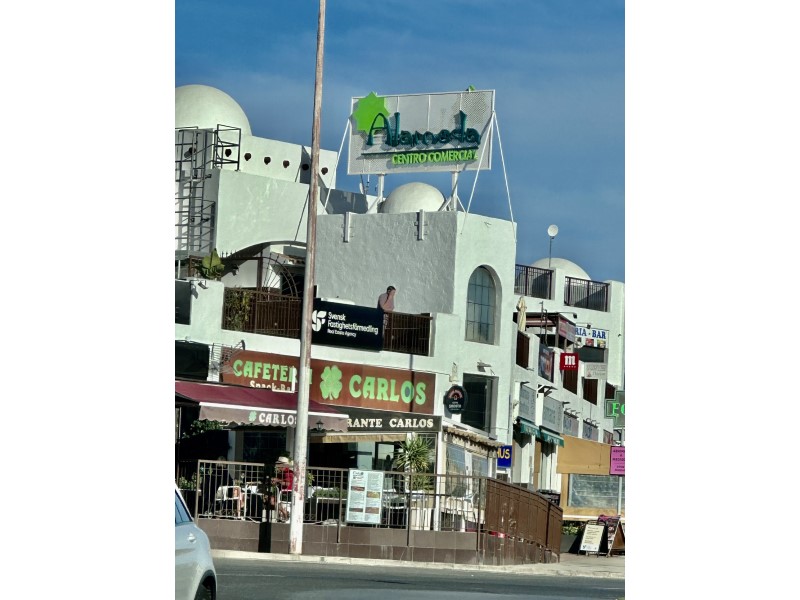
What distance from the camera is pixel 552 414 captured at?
4012 centimetres

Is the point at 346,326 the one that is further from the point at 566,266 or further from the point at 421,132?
the point at 566,266

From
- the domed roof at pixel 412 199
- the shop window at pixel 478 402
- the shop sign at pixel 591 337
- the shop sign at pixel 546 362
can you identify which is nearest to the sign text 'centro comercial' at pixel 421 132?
the domed roof at pixel 412 199

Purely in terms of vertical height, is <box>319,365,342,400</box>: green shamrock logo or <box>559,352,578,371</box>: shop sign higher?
<box>559,352,578,371</box>: shop sign

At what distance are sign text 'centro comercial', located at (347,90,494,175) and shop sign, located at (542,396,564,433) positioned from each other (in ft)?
26.2

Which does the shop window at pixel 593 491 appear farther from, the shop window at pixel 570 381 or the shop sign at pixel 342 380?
the shop sign at pixel 342 380

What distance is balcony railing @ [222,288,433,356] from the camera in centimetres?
2772

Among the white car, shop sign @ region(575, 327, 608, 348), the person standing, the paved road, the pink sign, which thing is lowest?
the paved road

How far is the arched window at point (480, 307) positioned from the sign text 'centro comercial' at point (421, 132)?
248 cm

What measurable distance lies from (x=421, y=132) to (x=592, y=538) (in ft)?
35.1

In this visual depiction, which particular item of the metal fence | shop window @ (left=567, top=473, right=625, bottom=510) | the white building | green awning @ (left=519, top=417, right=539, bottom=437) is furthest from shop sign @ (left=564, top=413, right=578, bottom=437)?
the metal fence

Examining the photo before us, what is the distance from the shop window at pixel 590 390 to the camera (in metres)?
46.6

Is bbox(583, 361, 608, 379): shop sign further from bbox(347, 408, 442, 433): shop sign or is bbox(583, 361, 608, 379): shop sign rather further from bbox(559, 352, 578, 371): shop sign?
bbox(347, 408, 442, 433): shop sign
